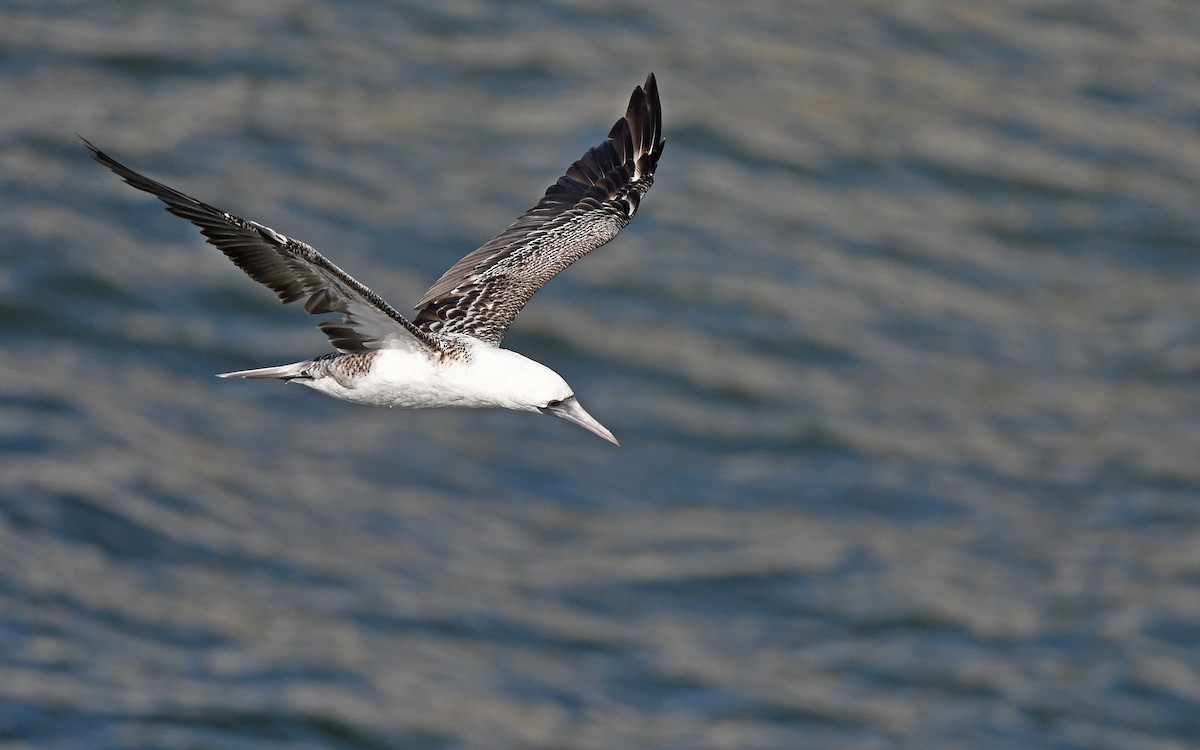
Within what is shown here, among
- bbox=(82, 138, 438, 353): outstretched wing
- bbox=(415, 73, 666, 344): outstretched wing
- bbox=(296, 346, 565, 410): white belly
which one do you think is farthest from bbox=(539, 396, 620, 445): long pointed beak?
bbox=(415, 73, 666, 344): outstretched wing

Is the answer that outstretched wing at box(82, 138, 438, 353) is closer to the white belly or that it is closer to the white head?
the white belly

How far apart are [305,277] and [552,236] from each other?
136 inches

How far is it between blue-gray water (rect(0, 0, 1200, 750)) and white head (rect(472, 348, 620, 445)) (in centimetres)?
905

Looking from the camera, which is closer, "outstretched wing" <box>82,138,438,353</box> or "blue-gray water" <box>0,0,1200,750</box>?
"outstretched wing" <box>82,138,438,353</box>

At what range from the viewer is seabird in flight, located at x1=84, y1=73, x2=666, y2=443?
368 inches

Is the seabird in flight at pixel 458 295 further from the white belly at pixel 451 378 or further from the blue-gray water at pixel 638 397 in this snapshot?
the blue-gray water at pixel 638 397

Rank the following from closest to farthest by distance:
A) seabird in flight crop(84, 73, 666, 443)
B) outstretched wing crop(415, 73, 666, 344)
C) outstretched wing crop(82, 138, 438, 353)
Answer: outstretched wing crop(82, 138, 438, 353) → seabird in flight crop(84, 73, 666, 443) → outstretched wing crop(415, 73, 666, 344)

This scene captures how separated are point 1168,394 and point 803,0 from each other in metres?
8.05

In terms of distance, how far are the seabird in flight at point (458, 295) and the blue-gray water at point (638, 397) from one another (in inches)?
294

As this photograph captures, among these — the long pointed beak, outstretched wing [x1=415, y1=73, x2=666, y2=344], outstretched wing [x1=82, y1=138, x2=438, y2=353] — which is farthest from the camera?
outstretched wing [x1=415, y1=73, x2=666, y2=344]

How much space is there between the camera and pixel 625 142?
1375 centimetres

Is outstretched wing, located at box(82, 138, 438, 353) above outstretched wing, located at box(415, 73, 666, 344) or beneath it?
beneath

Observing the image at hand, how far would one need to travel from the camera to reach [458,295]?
12.0 metres

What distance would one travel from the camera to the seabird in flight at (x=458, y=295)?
9336 mm
